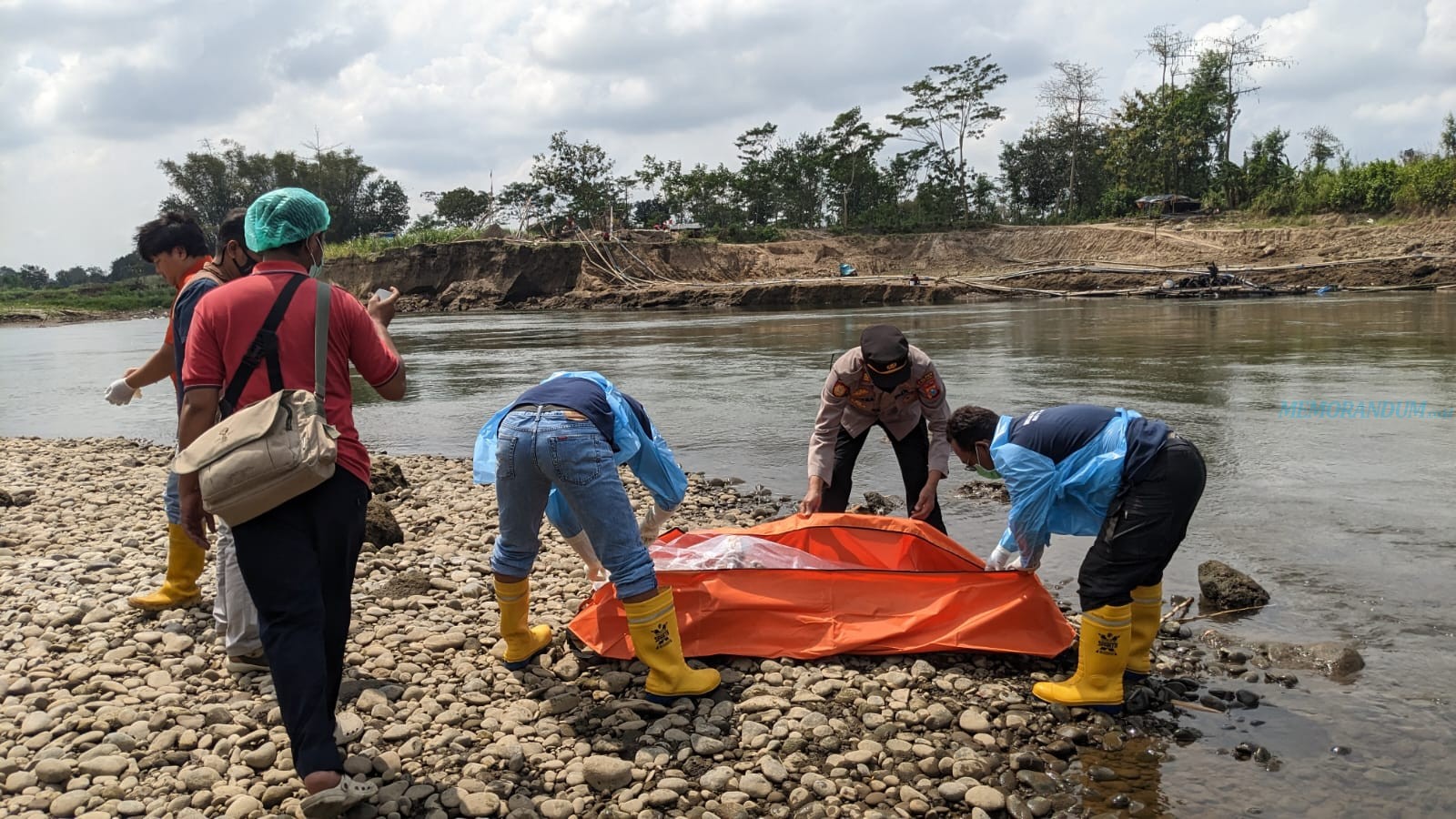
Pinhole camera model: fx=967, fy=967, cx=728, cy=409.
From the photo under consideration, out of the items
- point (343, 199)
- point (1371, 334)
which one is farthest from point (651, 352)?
point (343, 199)

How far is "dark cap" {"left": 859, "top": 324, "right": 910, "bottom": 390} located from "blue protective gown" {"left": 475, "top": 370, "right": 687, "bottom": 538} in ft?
4.93

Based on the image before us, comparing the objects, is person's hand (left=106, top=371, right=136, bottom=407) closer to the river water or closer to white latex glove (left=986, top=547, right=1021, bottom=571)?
white latex glove (left=986, top=547, right=1021, bottom=571)

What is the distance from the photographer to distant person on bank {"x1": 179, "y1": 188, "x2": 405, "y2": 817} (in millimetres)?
2988

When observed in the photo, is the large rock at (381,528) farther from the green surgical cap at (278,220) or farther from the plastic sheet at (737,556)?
the green surgical cap at (278,220)

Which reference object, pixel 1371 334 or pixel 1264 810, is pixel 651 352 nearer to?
pixel 1371 334

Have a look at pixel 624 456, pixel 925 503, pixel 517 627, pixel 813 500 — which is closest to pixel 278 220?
pixel 624 456

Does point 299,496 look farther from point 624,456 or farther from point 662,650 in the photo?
point 662,650

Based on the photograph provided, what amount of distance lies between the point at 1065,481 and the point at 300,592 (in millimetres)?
2986

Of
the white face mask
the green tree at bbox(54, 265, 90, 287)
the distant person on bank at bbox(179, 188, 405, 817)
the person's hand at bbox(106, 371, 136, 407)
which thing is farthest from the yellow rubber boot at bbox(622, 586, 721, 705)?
the green tree at bbox(54, 265, 90, 287)

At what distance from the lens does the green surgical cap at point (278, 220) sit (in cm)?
322

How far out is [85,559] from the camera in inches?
229

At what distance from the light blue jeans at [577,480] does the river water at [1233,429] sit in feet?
6.97

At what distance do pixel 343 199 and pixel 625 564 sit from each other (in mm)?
81468

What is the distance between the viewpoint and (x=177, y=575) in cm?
489
